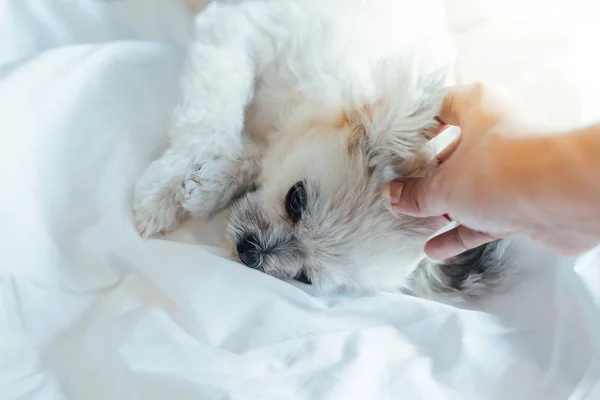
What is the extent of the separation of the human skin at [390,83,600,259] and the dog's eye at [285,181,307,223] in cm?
32

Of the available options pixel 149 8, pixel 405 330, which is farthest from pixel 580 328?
pixel 149 8

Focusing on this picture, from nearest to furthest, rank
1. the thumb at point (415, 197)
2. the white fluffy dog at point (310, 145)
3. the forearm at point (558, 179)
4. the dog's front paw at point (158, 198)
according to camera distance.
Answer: the forearm at point (558, 179) < the thumb at point (415, 197) < the white fluffy dog at point (310, 145) < the dog's front paw at point (158, 198)

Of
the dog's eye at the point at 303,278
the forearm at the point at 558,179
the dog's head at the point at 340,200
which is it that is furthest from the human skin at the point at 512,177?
the dog's eye at the point at 303,278

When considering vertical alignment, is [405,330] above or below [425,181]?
below

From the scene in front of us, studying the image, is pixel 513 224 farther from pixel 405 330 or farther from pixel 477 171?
pixel 405 330

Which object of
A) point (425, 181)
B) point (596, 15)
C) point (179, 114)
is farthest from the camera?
point (596, 15)

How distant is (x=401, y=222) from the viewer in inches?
51.6

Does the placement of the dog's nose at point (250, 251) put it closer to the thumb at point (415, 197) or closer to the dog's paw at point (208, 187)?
the dog's paw at point (208, 187)

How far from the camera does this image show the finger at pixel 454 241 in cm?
115

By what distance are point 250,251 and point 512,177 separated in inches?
29.1

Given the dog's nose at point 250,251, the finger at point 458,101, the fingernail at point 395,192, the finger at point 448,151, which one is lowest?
the dog's nose at point 250,251

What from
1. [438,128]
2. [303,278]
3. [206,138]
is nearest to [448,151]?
[438,128]

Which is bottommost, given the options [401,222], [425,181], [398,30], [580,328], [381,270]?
[580,328]

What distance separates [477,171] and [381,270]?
1.71 ft
